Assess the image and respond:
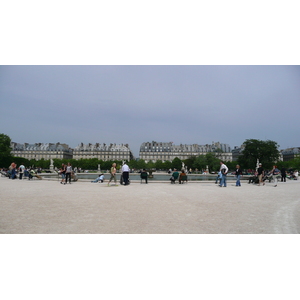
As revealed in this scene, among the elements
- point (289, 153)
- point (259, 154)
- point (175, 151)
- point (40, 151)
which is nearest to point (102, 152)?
point (40, 151)

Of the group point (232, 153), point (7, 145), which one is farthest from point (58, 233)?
point (232, 153)

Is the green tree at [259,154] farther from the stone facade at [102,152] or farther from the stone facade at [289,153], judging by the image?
the stone facade at [102,152]

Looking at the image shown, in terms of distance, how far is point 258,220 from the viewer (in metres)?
6.37

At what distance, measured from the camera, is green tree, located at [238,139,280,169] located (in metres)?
56.9

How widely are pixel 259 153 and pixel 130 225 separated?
5686 cm

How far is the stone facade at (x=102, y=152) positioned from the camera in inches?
4786

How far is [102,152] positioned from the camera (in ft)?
399

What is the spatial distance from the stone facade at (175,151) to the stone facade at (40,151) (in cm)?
3838

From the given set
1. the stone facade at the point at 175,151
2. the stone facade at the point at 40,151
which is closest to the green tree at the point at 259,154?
the stone facade at the point at 175,151

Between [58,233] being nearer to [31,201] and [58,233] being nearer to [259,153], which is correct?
[31,201]

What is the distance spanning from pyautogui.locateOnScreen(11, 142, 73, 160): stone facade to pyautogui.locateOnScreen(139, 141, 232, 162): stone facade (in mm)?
38377

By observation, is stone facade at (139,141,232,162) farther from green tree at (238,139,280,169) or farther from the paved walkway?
the paved walkway

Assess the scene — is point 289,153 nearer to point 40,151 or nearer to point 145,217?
point 40,151

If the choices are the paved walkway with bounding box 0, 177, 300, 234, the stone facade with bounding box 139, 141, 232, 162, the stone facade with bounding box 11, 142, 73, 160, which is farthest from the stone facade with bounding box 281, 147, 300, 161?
the paved walkway with bounding box 0, 177, 300, 234
